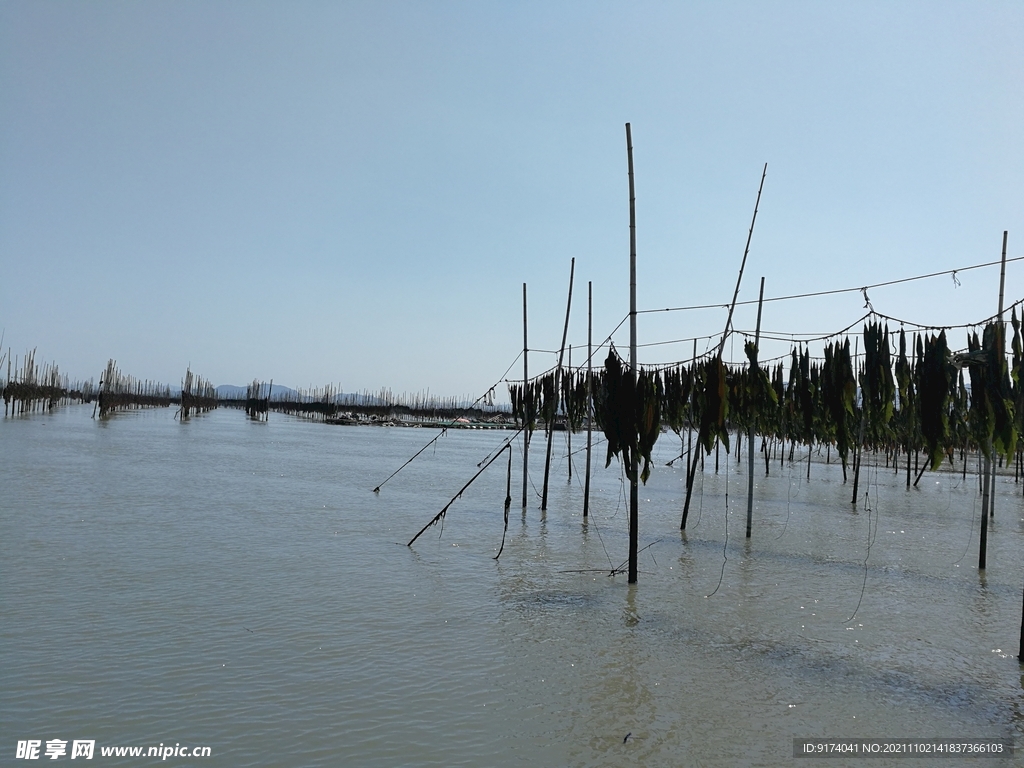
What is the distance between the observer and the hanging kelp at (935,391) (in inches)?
270

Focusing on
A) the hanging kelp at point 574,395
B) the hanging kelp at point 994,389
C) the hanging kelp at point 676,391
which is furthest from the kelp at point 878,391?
the hanging kelp at point 574,395

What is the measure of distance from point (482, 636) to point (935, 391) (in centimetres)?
518

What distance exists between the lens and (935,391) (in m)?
6.92

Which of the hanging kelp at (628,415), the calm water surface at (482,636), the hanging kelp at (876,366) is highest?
the hanging kelp at (876,366)

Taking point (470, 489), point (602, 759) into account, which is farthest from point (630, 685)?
point (470, 489)

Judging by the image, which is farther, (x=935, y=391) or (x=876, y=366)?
(x=876, y=366)

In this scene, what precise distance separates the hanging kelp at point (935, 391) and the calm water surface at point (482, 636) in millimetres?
1984

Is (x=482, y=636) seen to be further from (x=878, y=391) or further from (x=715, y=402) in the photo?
(x=878, y=391)

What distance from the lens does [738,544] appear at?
38.3 ft

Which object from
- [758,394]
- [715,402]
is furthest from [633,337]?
[758,394]

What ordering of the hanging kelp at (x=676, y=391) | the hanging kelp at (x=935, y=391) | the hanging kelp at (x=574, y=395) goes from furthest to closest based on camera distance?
the hanging kelp at (x=574, y=395) < the hanging kelp at (x=676, y=391) < the hanging kelp at (x=935, y=391)

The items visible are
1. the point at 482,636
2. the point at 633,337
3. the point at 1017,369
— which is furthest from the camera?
the point at 633,337

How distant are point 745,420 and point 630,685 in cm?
826

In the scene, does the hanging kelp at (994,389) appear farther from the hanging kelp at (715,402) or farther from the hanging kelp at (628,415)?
the hanging kelp at (628,415)
